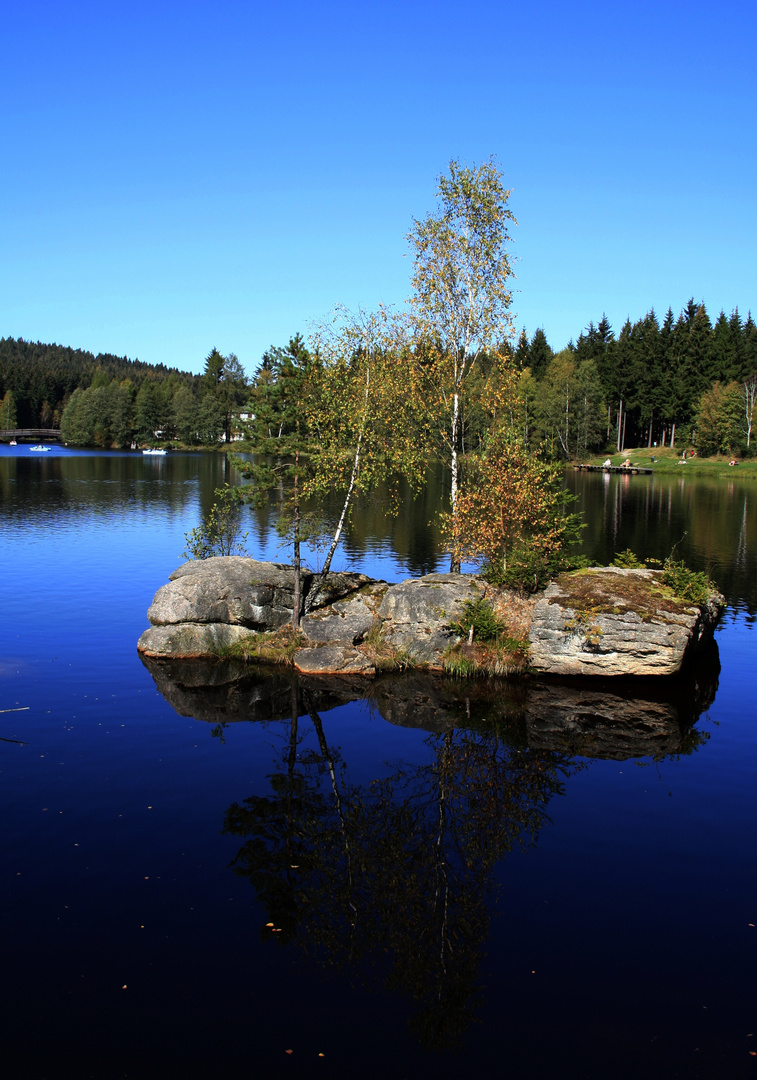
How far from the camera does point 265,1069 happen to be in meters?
9.77

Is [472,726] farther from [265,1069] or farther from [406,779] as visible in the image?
[265,1069]

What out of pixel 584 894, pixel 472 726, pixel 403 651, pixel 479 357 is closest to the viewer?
pixel 584 894

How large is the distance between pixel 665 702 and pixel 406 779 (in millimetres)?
10188

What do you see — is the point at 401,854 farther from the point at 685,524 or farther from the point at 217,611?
the point at 685,524

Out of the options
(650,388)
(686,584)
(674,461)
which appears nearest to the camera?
(686,584)

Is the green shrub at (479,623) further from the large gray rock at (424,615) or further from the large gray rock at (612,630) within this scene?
the large gray rock at (612,630)

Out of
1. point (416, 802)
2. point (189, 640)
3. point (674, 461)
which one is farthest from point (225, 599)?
point (674, 461)

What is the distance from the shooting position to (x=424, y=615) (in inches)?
1113

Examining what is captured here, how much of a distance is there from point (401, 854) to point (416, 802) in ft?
7.74

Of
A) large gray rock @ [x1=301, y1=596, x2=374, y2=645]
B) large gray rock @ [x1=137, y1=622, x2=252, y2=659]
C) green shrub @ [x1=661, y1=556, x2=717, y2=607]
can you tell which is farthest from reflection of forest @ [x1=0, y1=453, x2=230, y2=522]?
green shrub @ [x1=661, y1=556, x2=717, y2=607]

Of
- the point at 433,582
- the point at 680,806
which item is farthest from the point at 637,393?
the point at 680,806

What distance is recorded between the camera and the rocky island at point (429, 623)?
84.6ft

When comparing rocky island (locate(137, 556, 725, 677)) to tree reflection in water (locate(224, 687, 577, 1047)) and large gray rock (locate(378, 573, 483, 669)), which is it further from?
tree reflection in water (locate(224, 687, 577, 1047))

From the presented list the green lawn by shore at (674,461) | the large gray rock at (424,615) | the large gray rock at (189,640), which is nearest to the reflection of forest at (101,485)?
the large gray rock at (189,640)
